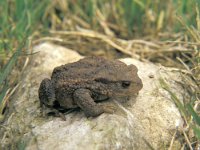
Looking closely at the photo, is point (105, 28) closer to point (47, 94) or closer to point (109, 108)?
point (47, 94)

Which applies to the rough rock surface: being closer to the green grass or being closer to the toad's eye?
the toad's eye

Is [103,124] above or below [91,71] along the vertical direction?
below

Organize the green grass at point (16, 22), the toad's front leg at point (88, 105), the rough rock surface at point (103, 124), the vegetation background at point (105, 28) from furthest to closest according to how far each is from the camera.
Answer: the vegetation background at point (105, 28), the green grass at point (16, 22), the toad's front leg at point (88, 105), the rough rock surface at point (103, 124)

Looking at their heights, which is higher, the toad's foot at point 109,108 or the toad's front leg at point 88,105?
the toad's front leg at point 88,105

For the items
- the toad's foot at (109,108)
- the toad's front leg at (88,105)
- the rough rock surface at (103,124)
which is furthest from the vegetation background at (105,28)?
the toad's foot at (109,108)

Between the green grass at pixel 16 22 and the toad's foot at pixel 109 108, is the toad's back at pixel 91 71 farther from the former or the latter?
the green grass at pixel 16 22

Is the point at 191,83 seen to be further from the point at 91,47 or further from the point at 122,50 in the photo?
the point at 91,47

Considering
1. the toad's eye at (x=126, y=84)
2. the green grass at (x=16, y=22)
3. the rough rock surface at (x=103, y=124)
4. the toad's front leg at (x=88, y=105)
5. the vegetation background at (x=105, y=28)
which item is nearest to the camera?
the rough rock surface at (x=103, y=124)

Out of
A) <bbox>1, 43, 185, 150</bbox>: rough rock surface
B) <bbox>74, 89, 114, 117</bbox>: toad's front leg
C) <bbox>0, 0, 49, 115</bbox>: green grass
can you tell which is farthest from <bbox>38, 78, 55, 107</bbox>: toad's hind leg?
<bbox>0, 0, 49, 115</bbox>: green grass

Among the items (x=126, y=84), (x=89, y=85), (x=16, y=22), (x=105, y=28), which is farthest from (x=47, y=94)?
(x=105, y=28)
